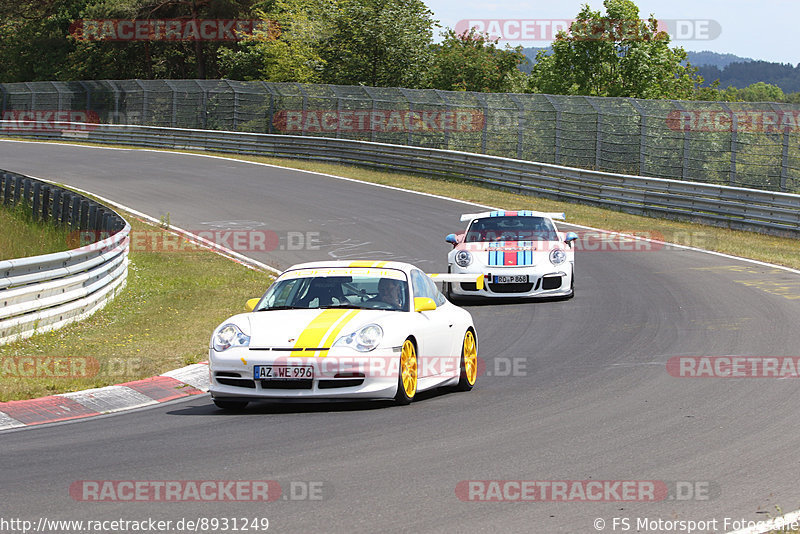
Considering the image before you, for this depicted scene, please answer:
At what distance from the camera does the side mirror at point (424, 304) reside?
975 centimetres

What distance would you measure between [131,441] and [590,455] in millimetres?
3252

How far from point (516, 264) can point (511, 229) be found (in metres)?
1.16

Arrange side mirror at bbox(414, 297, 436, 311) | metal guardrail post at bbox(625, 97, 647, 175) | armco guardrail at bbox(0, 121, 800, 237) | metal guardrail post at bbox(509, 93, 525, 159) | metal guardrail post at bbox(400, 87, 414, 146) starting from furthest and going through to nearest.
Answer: metal guardrail post at bbox(400, 87, 414, 146), metal guardrail post at bbox(509, 93, 525, 159), metal guardrail post at bbox(625, 97, 647, 175), armco guardrail at bbox(0, 121, 800, 237), side mirror at bbox(414, 297, 436, 311)

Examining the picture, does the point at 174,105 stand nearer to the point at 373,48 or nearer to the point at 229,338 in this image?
the point at 373,48

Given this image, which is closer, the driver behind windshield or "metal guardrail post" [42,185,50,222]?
the driver behind windshield

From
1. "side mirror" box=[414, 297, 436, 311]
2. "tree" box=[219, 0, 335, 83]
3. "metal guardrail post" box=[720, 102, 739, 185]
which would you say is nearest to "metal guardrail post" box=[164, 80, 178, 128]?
"tree" box=[219, 0, 335, 83]

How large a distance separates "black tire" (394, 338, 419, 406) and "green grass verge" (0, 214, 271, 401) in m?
2.92

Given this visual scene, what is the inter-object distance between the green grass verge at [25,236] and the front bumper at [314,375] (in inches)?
485

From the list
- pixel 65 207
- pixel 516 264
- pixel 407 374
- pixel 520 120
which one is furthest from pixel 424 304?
pixel 520 120

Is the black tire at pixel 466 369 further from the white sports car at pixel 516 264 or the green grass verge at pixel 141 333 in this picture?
the white sports car at pixel 516 264

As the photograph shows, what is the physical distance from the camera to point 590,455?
728 cm

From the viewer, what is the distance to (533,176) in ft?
108

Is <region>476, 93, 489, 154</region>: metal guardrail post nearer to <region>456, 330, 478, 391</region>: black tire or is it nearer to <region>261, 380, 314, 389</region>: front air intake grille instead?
<region>456, 330, 478, 391</region>: black tire

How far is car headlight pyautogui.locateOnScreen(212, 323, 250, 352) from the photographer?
9.09m
